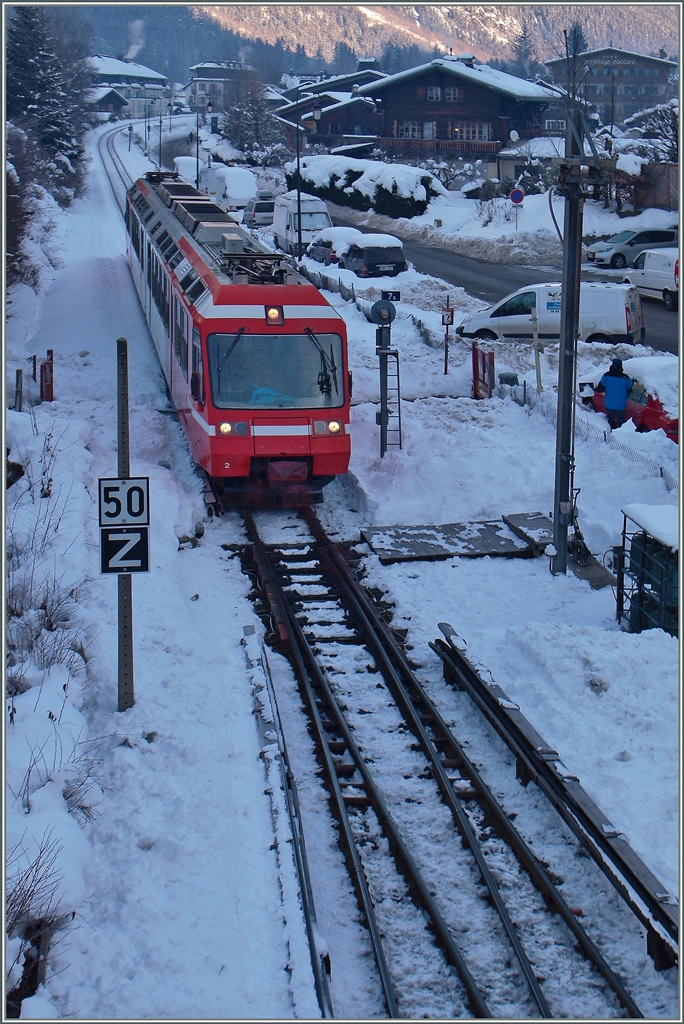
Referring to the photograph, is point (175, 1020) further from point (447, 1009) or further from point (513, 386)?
point (513, 386)

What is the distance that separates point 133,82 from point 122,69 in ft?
11.5

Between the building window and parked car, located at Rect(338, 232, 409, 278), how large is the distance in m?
35.2

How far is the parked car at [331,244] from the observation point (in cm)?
3653

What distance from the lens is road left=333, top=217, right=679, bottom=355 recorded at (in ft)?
87.2

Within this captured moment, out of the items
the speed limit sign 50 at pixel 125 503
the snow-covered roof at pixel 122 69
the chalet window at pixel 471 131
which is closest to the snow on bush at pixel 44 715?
the speed limit sign 50 at pixel 125 503

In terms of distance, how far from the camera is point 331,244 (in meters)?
37.4

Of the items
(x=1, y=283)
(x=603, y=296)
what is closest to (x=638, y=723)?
(x=1, y=283)

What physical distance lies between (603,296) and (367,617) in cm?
1491

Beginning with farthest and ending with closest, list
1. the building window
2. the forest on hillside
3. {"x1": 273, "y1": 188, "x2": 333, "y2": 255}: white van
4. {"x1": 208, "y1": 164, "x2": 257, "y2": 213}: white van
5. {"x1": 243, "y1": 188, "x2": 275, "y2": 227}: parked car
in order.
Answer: the forest on hillside → the building window → {"x1": 208, "y1": 164, "x2": 257, "y2": 213}: white van → {"x1": 243, "y1": 188, "x2": 275, "y2": 227}: parked car → {"x1": 273, "y1": 188, "x2": 333, "y2": 255}: white van

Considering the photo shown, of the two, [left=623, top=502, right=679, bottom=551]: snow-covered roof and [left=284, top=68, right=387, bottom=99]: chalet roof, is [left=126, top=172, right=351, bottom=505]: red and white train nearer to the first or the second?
[left=623, top=502, right=679, bottom=551]: snow-covered roof

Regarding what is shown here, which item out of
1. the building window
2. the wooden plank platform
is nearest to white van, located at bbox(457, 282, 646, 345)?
the wooden plank platform

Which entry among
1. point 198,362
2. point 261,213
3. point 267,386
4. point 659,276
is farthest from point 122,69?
point 267,386

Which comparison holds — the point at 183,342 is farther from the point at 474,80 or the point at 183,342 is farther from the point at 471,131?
the point at 471,131

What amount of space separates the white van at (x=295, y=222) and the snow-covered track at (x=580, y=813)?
106ft
